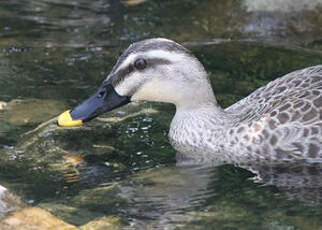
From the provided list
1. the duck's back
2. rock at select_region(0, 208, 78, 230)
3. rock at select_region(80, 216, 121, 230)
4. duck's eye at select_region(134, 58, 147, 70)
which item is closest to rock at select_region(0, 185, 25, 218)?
rock at select_region(0, 208, 78, 230)

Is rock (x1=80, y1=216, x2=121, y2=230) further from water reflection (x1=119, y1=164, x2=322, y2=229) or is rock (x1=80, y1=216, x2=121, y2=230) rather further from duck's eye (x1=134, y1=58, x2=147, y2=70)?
duck's eye (x1=134, y1=58, x2=147, y2=70)

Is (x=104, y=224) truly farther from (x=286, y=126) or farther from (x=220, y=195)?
(x=286, y=126)

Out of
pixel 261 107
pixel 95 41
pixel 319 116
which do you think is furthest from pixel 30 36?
pixel 319 116

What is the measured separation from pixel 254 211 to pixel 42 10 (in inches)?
306

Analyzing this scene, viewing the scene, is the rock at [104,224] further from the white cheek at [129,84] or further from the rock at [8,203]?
the white cheek at [129,84]

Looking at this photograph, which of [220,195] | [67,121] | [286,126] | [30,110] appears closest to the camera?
[220,195]

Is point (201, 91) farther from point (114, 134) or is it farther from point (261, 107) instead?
point (114, 134)

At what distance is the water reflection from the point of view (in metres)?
6.25

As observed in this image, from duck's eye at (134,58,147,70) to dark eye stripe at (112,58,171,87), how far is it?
0.04 metres

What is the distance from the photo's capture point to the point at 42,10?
42.5 ft

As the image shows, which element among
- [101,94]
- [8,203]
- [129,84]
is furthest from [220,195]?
[8,203]

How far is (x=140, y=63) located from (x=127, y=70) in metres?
0.16

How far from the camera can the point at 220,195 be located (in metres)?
6.77

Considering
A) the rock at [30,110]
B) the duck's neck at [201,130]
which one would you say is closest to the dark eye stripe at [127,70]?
the duck's neck at [201,130]
